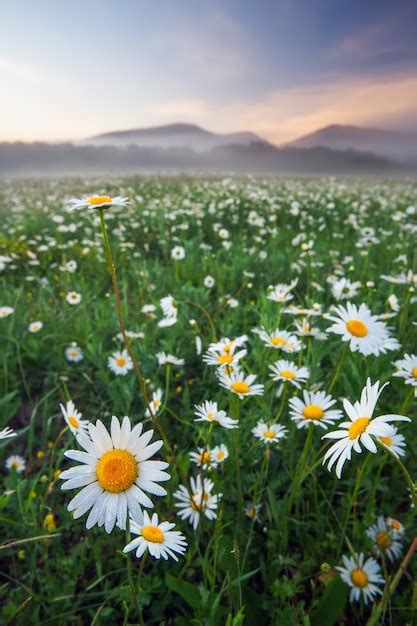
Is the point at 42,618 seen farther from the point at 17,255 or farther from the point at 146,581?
the point at 17,255

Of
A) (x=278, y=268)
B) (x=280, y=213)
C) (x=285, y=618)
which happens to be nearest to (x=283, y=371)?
(x=285, y=618)

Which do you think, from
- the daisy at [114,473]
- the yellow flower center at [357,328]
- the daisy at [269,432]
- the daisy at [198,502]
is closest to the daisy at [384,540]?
the daisy at [269,432]

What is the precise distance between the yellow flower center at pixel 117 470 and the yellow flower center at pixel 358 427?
44cm

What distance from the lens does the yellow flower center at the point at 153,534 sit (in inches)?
39.4

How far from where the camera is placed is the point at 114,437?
806 mm

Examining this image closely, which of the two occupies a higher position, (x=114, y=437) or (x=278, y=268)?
(x=114, y=437)

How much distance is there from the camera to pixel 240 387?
1.43 meters

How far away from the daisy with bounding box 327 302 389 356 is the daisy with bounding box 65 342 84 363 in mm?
1578

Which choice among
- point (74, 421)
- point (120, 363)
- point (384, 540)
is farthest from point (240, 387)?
point (120, 363)

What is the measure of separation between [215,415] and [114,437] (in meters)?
0.54

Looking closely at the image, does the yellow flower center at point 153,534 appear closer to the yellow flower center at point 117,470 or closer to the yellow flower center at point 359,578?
the yellow flower center at point 117,470

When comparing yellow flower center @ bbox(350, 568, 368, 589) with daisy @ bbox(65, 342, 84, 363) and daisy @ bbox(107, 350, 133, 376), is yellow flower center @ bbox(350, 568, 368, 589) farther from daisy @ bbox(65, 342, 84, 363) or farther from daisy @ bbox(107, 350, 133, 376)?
daisy @ bbox(65, 342, 84, 363)

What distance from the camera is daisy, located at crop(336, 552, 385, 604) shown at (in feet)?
4.16

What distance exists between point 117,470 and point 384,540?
1035 millimetres
